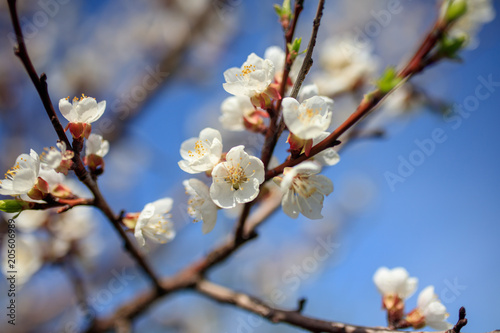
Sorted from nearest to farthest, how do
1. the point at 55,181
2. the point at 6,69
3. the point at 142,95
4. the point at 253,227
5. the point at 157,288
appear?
the point at 55,181
the point at 253,227
the point at 157,288
the point at 142,95
the point at 6,69

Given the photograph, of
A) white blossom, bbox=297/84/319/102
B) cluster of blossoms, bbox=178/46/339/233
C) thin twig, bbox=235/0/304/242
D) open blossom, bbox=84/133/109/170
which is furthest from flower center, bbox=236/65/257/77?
open blossom, bbox=84/133/109/170

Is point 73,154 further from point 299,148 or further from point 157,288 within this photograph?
point 157,288

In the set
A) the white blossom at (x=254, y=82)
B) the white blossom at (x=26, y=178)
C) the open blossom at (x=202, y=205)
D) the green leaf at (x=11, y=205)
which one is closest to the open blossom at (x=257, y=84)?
the white blossom at (x=254, y=82)

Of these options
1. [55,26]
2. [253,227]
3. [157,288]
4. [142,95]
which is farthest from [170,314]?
[55,26]

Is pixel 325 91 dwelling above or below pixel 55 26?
above

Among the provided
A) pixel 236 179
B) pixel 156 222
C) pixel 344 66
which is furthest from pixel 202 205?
pixel 344 66

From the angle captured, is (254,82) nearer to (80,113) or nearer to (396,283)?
(80,113)
